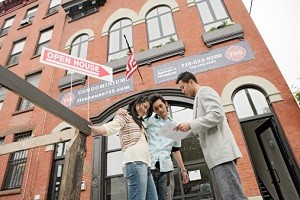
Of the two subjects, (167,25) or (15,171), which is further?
(167,25)

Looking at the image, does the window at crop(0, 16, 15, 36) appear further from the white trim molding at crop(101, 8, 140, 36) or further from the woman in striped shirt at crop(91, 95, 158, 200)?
the woman in striped shirt at crop(91, 95, 158, 200)

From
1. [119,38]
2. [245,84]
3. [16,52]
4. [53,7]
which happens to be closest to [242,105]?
[245,84]

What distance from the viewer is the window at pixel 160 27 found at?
905 cm

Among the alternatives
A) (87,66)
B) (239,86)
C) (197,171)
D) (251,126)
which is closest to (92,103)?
(87,66)

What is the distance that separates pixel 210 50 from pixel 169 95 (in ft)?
7.29

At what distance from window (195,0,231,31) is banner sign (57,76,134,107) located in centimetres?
374

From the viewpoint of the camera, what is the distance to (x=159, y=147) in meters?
3.25

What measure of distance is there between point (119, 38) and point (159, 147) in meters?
7.76

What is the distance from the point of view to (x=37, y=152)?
343 inches

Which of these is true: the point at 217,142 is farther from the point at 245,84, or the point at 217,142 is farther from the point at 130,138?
the point at 245,84

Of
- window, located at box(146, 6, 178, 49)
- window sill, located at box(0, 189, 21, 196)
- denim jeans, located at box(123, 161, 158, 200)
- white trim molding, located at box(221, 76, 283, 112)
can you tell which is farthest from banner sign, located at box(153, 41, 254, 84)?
window sill, located at box(0, 189, 21, 196)

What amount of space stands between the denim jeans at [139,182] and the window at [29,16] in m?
14.8

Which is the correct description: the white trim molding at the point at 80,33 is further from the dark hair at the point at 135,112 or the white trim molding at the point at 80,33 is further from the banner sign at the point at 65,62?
the dark hair at the point at 135,112

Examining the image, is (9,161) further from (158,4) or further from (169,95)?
(158,4)
